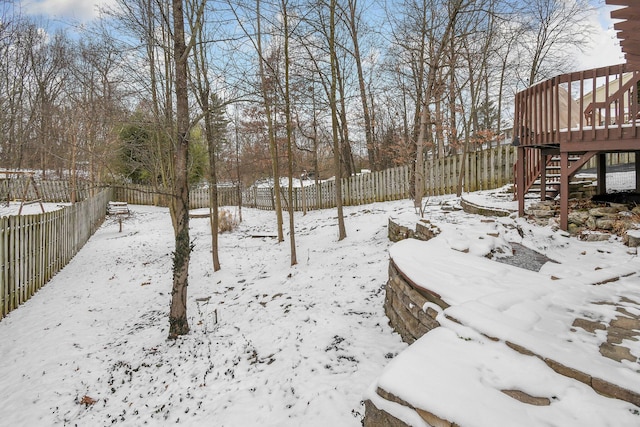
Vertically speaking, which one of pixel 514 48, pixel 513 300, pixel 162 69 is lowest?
pixel 513 300

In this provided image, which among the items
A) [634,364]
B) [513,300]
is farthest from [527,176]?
[634,364]

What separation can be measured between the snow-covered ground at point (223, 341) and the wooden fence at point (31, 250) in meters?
0.26

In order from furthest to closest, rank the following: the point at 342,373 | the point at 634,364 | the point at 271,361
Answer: the point at 271,361 → the point at 342,373 → the point at 634,364

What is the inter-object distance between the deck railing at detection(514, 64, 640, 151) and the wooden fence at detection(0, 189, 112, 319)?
825 centimetres

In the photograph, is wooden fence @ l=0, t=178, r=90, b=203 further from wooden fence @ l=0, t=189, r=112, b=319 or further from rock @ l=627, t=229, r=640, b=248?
rock @ l=627, t=229, r=640, b=248

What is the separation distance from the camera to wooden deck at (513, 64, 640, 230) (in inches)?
181

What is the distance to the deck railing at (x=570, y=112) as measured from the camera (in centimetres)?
461

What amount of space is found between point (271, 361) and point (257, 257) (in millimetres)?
5149

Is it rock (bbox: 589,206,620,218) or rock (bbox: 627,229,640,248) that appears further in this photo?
rock (bbox: 589,206,620,218)

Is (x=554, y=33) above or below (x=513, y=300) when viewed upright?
above

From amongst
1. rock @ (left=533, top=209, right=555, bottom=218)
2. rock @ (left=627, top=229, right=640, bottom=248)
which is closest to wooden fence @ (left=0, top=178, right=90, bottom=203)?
rock @ (left=533, top=209, right=555, bottom=218)

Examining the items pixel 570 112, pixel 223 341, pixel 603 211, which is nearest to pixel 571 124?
pixel 570 112

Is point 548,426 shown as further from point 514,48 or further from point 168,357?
point 514,48

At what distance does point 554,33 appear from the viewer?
15695 mm
